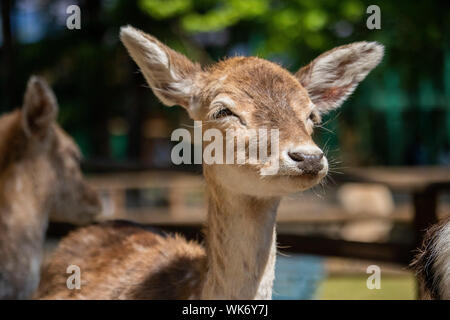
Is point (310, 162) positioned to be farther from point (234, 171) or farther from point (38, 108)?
point (38, 108)

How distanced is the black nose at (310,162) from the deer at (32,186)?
8.04 ft

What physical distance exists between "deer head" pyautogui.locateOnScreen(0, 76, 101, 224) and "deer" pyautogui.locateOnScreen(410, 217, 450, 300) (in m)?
3.10

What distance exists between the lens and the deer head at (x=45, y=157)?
16.3ft

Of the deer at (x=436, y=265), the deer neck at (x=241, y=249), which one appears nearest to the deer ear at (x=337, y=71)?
the deer neck at (x=241, y=249)

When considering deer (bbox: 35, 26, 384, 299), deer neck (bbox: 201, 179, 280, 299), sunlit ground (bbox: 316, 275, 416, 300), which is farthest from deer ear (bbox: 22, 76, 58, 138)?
sunlit ground (bbox: 316, 275, 416, 300)

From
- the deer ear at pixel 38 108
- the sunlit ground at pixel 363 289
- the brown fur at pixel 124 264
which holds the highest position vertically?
the deer ear at pixel 38 108

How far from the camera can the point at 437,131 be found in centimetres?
1755

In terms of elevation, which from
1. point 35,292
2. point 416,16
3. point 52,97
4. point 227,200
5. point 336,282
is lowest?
point 336,282

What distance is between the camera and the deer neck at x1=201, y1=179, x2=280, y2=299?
3.17 meters

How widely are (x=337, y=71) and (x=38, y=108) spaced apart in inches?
92.2

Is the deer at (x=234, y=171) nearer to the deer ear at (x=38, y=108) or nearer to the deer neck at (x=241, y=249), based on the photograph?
the deer neck at (x=241, y=249)
